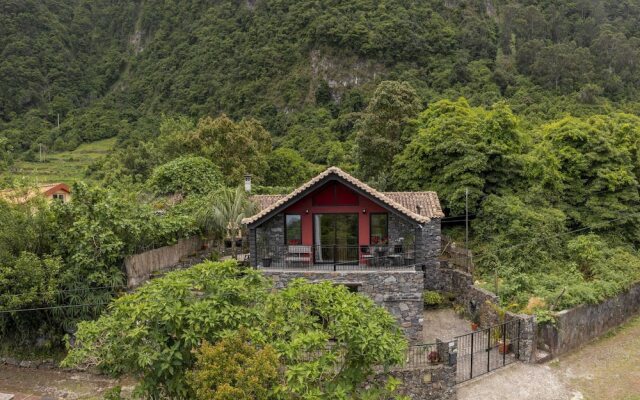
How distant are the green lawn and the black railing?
1511 inches

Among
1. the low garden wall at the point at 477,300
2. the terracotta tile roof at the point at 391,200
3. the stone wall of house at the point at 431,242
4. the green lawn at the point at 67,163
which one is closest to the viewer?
the low garden wall at the point at 477,300

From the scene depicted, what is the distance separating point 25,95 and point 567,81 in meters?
80.4

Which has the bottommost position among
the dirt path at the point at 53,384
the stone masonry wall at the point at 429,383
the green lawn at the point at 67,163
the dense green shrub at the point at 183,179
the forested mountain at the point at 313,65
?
the dirt path at the point at 53,384

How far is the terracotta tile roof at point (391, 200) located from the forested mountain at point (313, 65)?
98.3 ft

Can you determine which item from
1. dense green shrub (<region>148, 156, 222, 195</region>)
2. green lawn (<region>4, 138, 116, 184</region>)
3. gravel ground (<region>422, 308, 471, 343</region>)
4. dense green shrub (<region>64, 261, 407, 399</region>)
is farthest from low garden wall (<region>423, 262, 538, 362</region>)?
green lawn (<region>4, 138, 116, 184</region>)

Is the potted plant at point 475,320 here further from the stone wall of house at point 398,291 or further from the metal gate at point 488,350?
the stone wall of house at point 398,291

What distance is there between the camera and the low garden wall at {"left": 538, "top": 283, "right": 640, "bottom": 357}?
16.2 meters

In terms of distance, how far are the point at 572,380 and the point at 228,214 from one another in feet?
48.5

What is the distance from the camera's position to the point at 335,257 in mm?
18328

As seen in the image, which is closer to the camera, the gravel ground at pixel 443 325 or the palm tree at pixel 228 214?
the gravel ground at pixel 443 325

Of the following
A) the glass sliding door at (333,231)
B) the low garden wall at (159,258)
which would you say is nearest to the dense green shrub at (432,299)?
the glass sliding door at (333,231)

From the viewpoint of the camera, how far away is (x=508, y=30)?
78312 millimetres

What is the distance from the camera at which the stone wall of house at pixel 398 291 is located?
54.8 ft

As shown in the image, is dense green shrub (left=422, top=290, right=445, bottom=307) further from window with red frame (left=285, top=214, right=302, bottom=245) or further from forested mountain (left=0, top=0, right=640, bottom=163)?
forested mountain (left=0, top=0, right=640, bottom=163)
